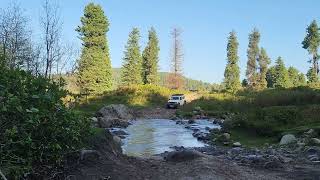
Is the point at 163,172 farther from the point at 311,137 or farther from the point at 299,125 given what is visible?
the point at 299,125

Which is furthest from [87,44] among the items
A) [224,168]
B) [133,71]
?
[224,168]

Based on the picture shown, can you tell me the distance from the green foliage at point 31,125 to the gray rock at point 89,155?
0.55 feet

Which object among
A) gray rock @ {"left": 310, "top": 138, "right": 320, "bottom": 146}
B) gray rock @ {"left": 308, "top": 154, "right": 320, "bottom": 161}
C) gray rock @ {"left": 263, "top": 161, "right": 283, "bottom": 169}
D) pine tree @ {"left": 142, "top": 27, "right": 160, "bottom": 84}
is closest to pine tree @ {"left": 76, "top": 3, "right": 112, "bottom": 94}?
pine tree @ {"left": 142, "top": 27, "right": 160, "bottom": 84}

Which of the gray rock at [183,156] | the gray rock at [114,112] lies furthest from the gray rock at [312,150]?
the gray rock at [114,112]

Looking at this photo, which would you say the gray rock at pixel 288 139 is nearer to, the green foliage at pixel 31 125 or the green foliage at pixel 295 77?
the green foliage at pixel 31 125

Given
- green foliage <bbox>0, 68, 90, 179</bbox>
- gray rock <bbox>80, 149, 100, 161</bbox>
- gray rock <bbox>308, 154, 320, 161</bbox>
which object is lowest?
gray rock <bbox>308, 154, 320, 161</bbox>

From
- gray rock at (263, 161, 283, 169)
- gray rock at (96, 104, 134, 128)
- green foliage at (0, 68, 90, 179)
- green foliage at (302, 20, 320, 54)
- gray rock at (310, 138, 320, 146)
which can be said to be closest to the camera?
green foliage at (0, 68, 90, 179)

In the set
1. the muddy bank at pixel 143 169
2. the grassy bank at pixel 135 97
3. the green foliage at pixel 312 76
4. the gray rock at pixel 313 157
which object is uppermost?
the green foliage at pixel 312 76

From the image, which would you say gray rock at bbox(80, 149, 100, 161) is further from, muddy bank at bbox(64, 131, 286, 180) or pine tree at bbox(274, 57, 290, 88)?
pine tree at bbox(274, 57, 290, 88)

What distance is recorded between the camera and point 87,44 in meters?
66.8

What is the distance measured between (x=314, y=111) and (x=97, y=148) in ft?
53.0

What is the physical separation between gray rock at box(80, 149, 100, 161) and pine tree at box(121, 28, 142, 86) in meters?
78.7

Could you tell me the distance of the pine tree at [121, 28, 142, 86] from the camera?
285 ft

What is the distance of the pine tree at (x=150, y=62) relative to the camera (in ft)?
301
